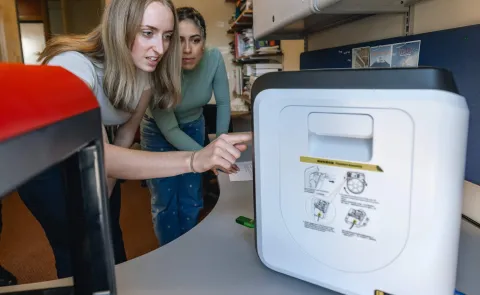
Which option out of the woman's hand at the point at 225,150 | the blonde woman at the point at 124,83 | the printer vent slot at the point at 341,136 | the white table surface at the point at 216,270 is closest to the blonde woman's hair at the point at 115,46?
the blonde woman at the point at 124,83

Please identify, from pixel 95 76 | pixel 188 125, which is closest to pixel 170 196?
pixel 188 125

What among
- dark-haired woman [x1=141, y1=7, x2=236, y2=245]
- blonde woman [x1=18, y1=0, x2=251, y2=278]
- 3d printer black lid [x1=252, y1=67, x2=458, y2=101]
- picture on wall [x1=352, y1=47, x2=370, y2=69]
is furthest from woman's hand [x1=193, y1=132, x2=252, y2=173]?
dark-haired woman [x1=141, y1=7, x2=236, y2=245]

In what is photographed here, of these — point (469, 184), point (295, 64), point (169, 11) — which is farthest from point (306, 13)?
point (295, 64)

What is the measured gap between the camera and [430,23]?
1028 mm

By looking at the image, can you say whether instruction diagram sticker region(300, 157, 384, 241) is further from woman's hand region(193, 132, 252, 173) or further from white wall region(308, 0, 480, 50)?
white wall region(308, 0, 480, 50)

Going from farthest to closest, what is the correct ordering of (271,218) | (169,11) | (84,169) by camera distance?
(169,11)
(271,218)
(84,169)

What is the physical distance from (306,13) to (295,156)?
0.53m

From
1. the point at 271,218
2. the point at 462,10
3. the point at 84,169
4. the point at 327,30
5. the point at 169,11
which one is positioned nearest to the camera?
the point at 84,169

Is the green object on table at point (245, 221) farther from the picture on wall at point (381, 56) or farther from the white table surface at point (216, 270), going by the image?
the picture on wall at point (381, 56)

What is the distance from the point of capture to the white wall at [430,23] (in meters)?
0.89

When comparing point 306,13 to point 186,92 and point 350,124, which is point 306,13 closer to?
point 350,124

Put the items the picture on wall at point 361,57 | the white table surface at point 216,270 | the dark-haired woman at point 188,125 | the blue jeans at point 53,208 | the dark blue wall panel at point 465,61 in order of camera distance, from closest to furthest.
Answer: the white table surface at point 216,270 → the dark blue wall panel at point 465,61 → the blue jeans at point 53,208 → the picture on wall at point 361,57 → the dark-haired woman at point 188,125

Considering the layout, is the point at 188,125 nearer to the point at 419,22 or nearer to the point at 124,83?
the point at 124,83

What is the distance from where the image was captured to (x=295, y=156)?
0.64m
